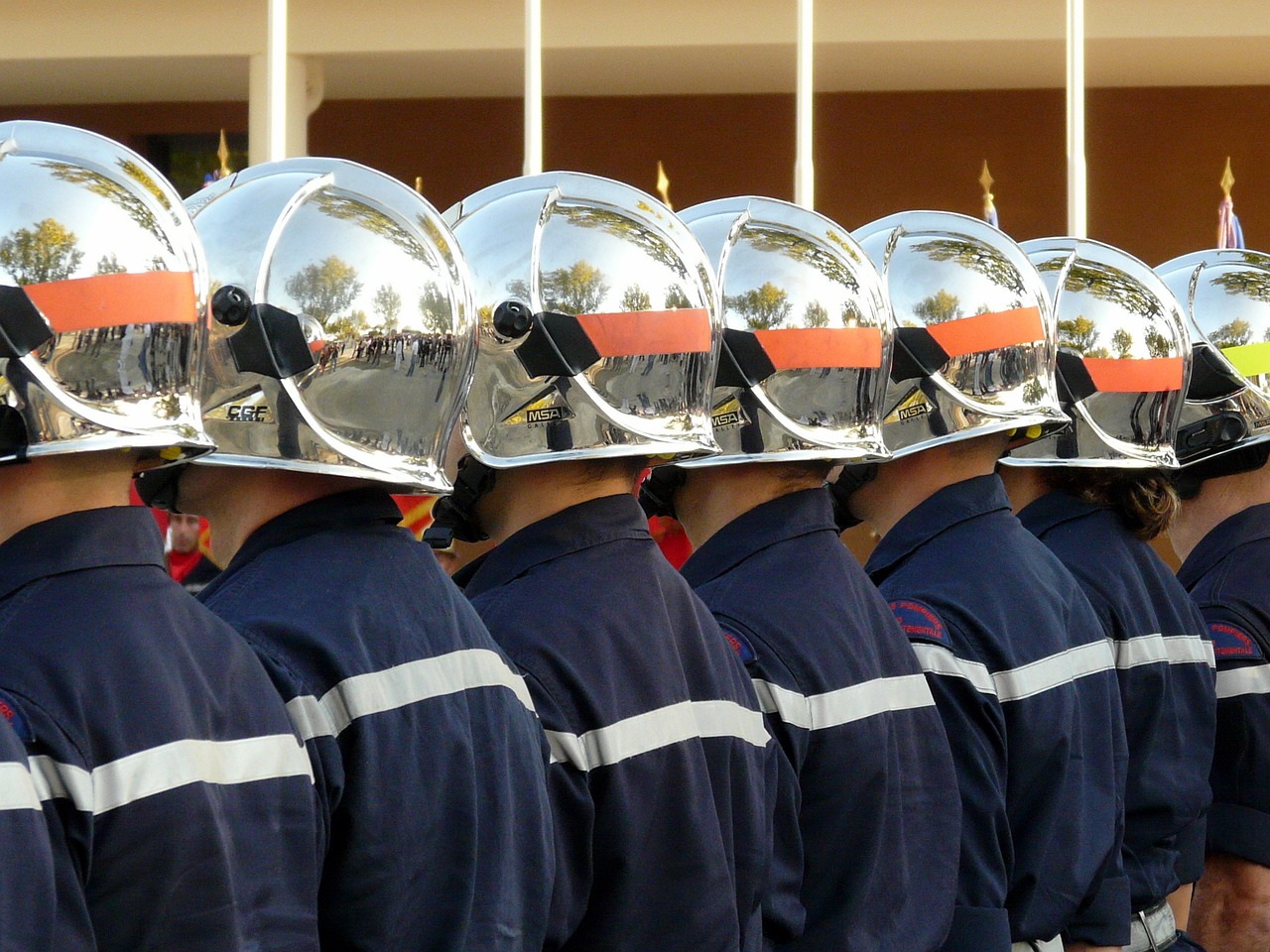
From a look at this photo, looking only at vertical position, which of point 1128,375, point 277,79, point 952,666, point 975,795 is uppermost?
point 277,79

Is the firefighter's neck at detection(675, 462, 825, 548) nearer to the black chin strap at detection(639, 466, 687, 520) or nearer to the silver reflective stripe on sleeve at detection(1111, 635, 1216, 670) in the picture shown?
the black chin strap at detection(639, 466, 687, 520)

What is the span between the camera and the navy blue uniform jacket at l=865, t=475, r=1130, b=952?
10.4 ft

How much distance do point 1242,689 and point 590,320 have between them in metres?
2.09

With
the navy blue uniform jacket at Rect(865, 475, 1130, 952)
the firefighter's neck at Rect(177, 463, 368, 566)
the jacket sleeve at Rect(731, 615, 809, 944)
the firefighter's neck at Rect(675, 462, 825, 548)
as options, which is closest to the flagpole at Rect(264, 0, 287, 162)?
the firefighter's neck at Rect(675, 462, 825, 548)

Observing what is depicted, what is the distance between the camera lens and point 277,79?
689 centimetres


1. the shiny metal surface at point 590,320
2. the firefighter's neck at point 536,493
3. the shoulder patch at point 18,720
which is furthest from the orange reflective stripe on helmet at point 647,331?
the shoulder patch at point 18,720

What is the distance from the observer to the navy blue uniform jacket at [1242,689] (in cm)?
411

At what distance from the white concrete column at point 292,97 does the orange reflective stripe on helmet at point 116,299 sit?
23.4 feet

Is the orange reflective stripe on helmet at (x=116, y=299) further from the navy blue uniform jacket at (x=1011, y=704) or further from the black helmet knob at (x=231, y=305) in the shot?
the navy blue uniform jacket at (x=1011, y=704)

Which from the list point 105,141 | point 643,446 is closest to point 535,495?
point 643,446

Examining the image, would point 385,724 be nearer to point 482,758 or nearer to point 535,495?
point 482,758

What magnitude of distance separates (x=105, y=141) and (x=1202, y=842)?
9.47 ft

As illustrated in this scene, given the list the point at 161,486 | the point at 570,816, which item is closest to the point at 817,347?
the point at 570,816

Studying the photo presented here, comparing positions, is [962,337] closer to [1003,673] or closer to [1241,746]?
→ [1003,673]
